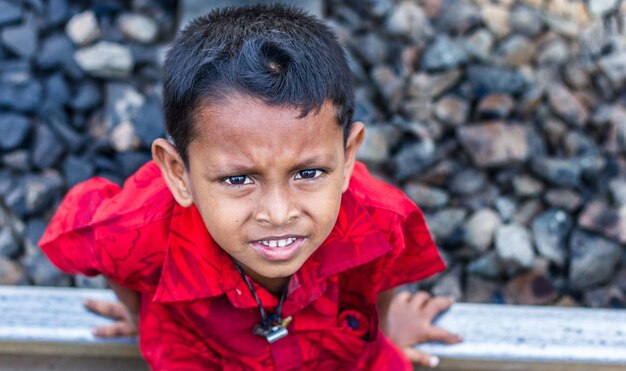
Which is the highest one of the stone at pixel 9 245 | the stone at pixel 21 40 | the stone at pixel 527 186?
the stone at pixel 21 40

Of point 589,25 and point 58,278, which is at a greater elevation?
point 589,25

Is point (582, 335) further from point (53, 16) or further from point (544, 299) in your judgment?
point (53, 16)

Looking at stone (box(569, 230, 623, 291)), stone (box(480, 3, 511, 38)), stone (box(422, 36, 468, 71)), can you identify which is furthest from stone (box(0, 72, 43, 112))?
stone (box(569, 230, 623, 291))

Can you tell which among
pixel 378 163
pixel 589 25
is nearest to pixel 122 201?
pixel 378 163

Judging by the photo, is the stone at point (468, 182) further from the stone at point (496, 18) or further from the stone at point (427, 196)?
the stone at point (496, 18)

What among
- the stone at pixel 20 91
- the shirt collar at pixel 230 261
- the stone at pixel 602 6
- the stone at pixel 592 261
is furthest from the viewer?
the stone at pixel 602 6

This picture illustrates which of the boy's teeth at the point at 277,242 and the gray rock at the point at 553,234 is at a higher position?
the boy's teeth at the point at 277,242

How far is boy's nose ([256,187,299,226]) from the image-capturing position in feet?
4.72

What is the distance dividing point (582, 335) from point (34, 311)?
1.37m

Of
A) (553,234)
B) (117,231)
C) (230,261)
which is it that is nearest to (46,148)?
(117,231)

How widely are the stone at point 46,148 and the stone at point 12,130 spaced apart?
0.13 feet

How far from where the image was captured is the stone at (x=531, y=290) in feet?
7.77

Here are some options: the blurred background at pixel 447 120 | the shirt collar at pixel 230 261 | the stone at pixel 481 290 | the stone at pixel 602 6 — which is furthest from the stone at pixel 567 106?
the shirt collar at pixel 230 261

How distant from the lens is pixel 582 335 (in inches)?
79.9
